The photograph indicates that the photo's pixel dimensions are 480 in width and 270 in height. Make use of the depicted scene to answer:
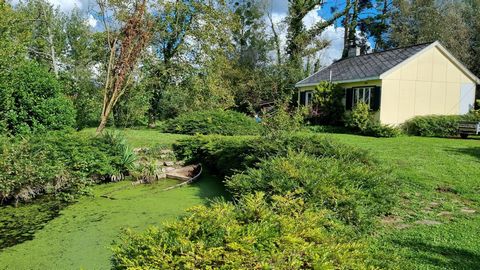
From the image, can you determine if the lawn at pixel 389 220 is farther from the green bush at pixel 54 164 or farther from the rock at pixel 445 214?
the green bush at pixel 54 164

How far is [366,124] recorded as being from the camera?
1641 cm

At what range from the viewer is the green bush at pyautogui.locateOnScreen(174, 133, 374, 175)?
660 centimetres

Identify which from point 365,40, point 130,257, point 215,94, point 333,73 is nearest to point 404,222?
point 130,257

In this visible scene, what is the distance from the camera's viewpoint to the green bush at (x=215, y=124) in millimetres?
15117

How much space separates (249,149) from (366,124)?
33.2ft

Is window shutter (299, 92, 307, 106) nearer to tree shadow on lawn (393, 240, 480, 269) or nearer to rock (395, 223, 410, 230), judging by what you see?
rock (395, 223, 410, 230)

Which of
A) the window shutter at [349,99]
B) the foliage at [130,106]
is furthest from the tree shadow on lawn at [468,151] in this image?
the foliage at [130,106]

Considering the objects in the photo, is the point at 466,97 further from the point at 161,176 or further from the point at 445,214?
the point at 161,176

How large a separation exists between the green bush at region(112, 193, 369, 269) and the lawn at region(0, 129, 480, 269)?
1.06 metres

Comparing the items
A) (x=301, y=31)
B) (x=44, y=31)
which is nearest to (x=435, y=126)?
(x=301, y=31)

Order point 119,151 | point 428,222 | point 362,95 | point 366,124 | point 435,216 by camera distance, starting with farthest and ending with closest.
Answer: point 362,95 → point 366,124 → point 119,151 → point 435,216 → point 428,222

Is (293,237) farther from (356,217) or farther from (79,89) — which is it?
(79,89)

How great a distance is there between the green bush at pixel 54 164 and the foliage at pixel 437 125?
13.3 meters

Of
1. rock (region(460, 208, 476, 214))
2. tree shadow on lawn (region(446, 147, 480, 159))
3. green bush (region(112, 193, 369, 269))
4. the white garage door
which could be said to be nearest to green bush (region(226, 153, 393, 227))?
rock (region(460, 208, 476, 214))
